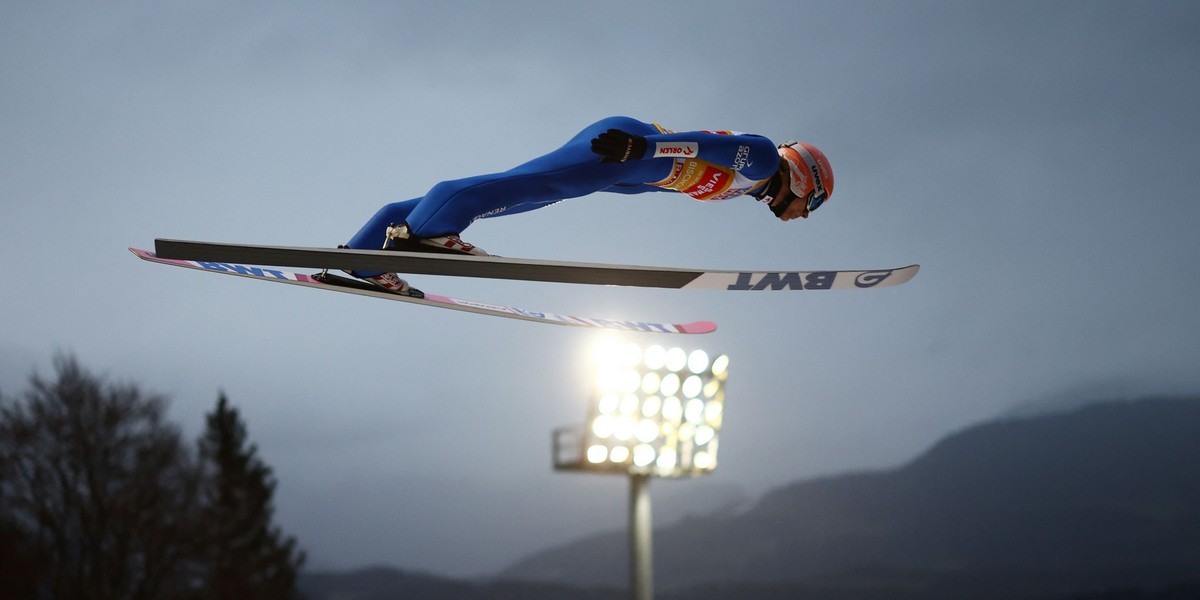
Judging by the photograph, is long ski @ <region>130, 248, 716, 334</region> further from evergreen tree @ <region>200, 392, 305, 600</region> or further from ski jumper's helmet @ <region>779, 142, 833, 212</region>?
evergreen tree @ <region>200, 392, 305, 600</region>

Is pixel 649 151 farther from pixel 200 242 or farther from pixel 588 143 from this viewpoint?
pixel 200 242

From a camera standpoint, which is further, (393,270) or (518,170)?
(518,170)

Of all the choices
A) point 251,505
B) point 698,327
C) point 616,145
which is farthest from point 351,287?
point 251,505

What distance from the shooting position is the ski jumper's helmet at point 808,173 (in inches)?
196

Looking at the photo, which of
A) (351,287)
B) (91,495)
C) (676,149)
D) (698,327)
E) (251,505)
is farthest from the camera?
(251,505)

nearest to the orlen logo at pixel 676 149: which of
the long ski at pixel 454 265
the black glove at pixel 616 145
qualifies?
the black glove at pixel 616 145

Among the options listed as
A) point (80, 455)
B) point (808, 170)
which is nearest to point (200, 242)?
point (808, 170)

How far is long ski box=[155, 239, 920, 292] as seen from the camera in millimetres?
3752

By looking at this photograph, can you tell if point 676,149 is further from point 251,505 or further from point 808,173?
point 251,505

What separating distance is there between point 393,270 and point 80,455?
1481 centimetres

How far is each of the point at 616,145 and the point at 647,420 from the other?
13.1m

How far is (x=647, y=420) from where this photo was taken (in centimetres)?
1691

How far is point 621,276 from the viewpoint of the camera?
441 cm

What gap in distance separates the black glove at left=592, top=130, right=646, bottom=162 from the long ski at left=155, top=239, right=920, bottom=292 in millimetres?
461
